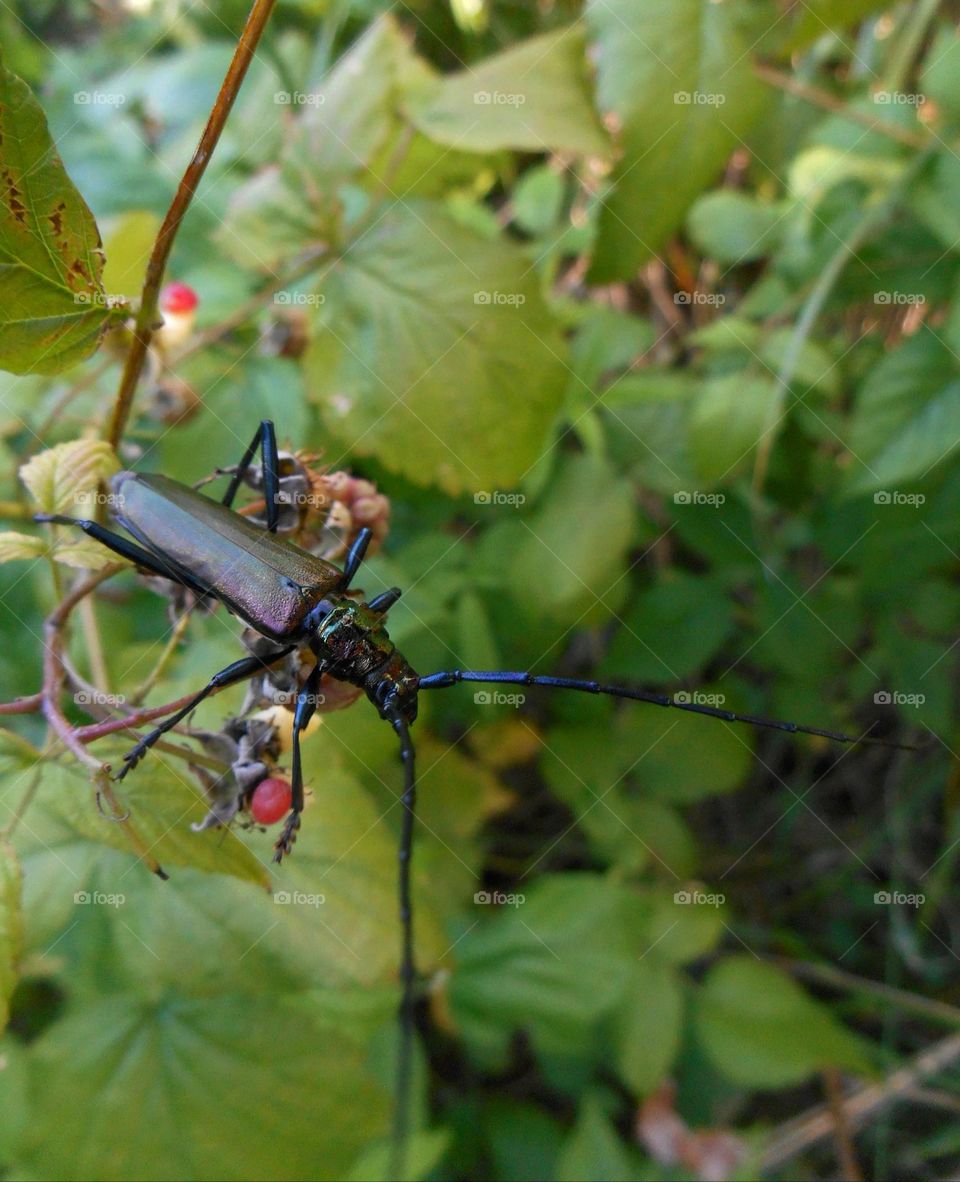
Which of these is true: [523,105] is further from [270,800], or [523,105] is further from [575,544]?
[270,800]

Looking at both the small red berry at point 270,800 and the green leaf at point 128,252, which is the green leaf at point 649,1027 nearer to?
the small red berry at point 270,800

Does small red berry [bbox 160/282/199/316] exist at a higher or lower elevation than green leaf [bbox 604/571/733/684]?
higher

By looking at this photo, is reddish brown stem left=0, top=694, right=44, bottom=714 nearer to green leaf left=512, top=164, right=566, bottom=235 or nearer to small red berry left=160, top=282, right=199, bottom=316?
small red berry left=160, top=282, right=199, bottom=316

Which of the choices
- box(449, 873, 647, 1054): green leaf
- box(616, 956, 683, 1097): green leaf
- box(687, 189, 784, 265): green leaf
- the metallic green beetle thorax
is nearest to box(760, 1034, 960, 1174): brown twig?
box(616, 956, 683, 1097): green leaf

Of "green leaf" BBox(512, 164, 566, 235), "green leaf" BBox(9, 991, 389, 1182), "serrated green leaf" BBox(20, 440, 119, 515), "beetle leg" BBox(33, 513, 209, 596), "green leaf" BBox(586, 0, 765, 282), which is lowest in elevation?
"green leaf" BBox(9, 991, 389, 1182)

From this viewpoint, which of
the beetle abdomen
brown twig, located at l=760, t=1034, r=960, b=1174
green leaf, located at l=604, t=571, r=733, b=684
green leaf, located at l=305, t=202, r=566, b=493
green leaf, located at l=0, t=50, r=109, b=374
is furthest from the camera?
brown twig, located at l=760, t=1034, r=960, b=1174
